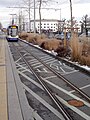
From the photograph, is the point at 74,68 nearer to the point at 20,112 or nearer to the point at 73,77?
the point at 73,77

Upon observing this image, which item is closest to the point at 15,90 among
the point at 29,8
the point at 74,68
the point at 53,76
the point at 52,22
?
the point at 53,76

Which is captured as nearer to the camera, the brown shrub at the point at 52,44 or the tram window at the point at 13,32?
the brown shrub at the point at 52,44

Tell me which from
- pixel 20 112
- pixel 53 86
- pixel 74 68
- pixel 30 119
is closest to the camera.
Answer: pixel 30 119

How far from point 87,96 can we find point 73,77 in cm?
437

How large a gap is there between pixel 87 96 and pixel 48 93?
1295mm

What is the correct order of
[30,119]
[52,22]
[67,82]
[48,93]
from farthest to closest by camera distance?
[52,22] → [67,82] → [48,93] → [30,119]

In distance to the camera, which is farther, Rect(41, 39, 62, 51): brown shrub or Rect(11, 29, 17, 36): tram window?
Rect(11, 29, 17, 36): tram window

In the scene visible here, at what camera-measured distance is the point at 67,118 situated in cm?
767

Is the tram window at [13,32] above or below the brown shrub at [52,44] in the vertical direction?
above

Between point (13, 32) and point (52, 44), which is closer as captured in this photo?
point (52, 44)

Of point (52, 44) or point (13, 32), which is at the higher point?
point (13, 32)

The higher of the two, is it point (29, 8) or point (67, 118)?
point (29, 8)

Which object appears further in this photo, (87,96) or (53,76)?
(53,76)

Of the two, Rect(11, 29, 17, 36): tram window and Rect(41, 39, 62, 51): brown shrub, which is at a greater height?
Rect(11, 29, 17, 36): tram window
